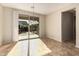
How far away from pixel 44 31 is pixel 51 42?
31 centimetres

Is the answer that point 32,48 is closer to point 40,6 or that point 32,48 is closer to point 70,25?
point 40,6

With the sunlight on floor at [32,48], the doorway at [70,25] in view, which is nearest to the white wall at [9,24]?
the sunlight on floor at [32,48]

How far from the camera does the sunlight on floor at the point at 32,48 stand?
1.79 meters

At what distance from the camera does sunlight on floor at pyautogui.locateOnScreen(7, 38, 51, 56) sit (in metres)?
1.79

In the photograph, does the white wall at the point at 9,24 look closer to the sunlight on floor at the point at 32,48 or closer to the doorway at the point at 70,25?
the sunlight on floor at the point at 32,48

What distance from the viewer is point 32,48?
1915mm

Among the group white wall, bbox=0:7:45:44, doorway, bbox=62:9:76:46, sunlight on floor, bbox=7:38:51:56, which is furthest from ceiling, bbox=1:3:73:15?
sunlight on floor, bbox=7:38:51:56

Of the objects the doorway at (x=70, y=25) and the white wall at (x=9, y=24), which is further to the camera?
the doorway at (x=70, y=25)

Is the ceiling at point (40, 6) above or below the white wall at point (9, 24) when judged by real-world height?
above

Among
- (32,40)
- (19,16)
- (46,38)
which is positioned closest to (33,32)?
(32,40)

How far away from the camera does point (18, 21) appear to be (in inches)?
74.5

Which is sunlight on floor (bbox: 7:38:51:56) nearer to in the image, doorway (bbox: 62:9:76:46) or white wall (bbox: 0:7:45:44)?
white wall (bbox: 0:7:45:44)

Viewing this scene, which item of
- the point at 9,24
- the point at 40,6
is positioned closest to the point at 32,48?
the point at 9,24

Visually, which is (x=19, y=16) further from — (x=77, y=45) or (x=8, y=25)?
(x=77, y=45)
